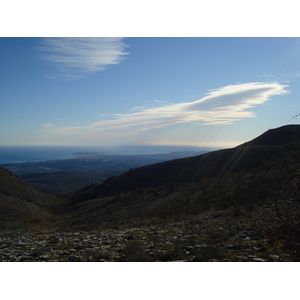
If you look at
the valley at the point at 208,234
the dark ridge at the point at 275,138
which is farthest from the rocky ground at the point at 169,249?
the dark ridge at the point at 275,138

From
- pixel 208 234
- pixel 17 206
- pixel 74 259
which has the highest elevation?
pixel 74 259

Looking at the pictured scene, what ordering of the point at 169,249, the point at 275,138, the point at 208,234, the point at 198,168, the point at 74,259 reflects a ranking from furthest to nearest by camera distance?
1. the point at 275,138
2. the point at 198,168
3. the point at 208,234
4. the point at 169,249
5. the point at 74,259

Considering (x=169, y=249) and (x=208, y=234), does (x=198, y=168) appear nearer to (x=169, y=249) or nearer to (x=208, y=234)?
(x=208, y=234)

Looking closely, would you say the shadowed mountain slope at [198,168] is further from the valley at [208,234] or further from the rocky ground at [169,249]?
the rocky ground at [169,249]

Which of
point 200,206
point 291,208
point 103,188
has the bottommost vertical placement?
point 103,188

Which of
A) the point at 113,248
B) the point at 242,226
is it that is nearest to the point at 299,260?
the point at 242,226

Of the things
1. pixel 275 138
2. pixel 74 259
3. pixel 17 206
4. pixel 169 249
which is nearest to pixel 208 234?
pixel 169 249

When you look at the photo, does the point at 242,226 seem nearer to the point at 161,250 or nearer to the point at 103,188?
the point at 161,250

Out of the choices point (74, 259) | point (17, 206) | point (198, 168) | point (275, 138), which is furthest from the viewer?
point (275, 138)
